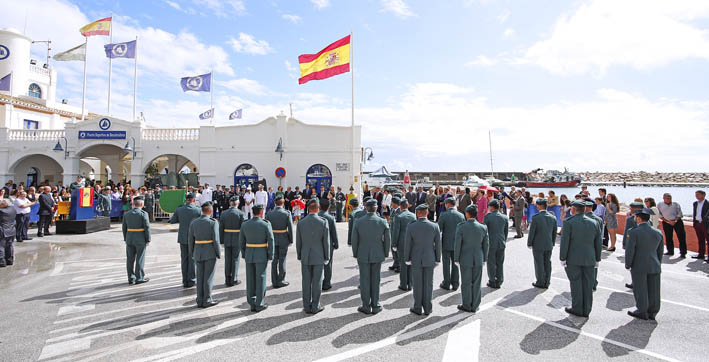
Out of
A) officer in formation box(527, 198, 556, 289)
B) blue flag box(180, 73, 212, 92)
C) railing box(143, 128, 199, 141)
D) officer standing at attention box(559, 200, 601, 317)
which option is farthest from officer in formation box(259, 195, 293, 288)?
blue flag box(180, 73, 212, 92)

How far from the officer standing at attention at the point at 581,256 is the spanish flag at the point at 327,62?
15575 millimetres

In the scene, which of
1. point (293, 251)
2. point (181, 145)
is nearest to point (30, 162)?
point (181, 145)

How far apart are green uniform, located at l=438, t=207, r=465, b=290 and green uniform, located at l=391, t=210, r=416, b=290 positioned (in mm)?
723

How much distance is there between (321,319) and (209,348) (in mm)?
1740

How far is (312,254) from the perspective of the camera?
6152 millimetres

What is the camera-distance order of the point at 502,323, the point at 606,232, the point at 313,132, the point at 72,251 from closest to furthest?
the point at 502,323 < the point at 72,251 < the point at 606,232 < the point at 313,132

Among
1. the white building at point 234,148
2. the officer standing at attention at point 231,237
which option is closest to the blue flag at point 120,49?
the white building at point 234,148

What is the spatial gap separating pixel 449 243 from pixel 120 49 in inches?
982

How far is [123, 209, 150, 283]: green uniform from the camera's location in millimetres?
7695

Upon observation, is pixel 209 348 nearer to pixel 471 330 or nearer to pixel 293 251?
pixel 471 330

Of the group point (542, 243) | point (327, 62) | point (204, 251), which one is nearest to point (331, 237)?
point (204, 251)

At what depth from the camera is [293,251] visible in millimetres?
11594

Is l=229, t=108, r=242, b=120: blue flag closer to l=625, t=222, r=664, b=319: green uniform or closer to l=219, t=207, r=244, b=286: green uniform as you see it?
Answer: l=219, t=207, r=244, b=286: green uniform

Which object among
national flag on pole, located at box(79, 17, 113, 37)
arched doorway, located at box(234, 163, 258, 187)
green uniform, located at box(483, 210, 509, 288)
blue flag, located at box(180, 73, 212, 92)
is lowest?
green uniform, located at box(483, 210, 509, 288)
